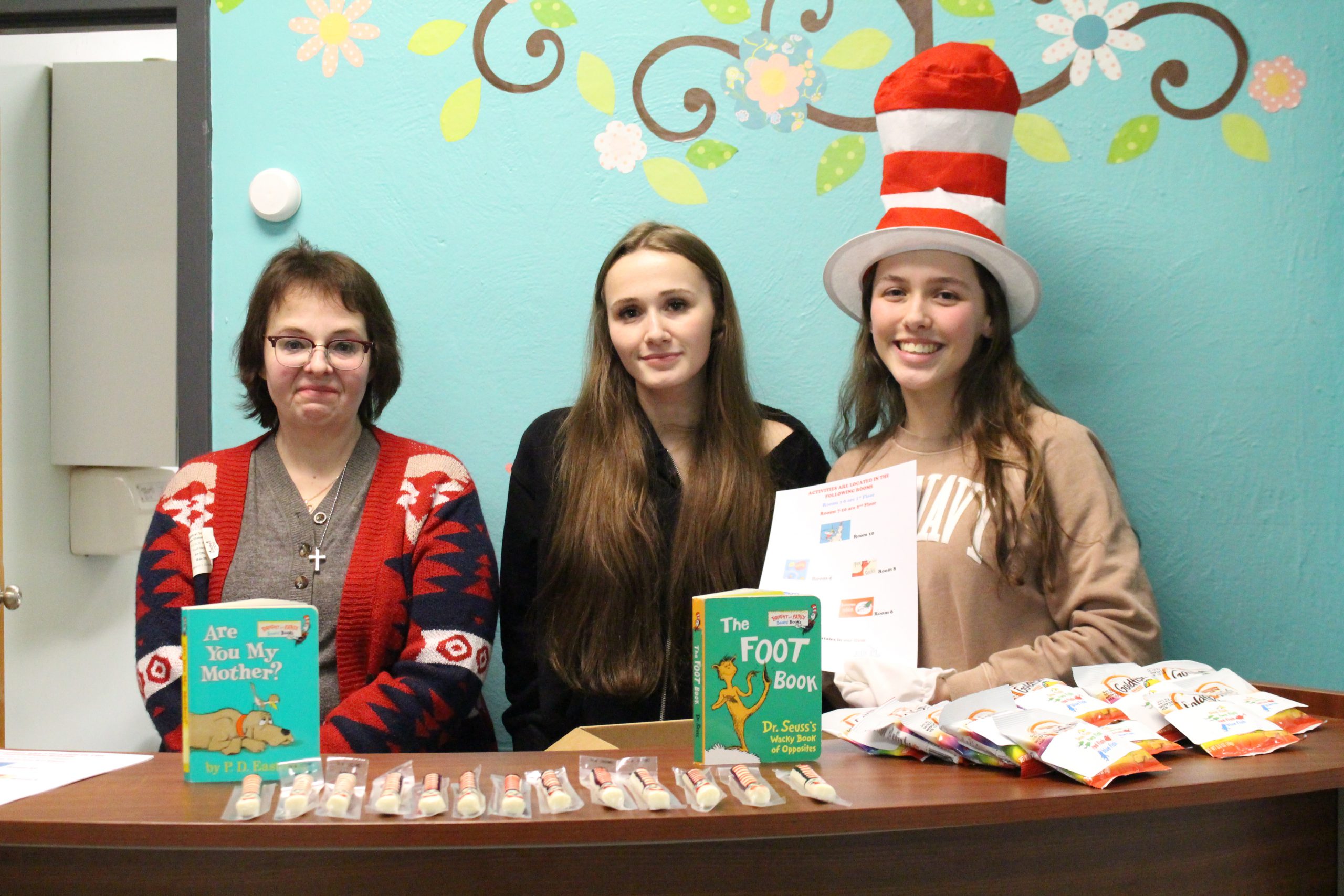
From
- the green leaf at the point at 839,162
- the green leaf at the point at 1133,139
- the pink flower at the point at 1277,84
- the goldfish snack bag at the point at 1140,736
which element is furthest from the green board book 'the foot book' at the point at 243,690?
the pink flower at the point at 1277,84

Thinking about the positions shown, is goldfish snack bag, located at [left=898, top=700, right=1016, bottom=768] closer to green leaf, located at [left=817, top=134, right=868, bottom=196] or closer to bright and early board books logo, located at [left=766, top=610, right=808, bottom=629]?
bright and early board books logo, located at [left=766, top=610, right=808, bottom=629]

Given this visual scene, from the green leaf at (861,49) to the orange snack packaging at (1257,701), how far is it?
151 centimetres

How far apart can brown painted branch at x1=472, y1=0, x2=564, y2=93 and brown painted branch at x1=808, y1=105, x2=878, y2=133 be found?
1.92ft

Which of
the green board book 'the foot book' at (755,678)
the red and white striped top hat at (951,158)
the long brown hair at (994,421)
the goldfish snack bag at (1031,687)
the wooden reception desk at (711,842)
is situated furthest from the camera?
the red and white striped top hat at (951,158)

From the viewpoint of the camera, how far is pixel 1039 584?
5.86ft

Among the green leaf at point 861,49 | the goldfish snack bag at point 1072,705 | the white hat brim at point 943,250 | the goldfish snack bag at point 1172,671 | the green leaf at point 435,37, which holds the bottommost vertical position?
the goldfish snack bag at point 1072,705

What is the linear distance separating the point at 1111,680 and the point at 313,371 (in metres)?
1.45

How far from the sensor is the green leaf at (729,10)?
2359 millimetres

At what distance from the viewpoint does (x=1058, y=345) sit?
232 centimetres

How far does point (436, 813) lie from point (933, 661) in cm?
97

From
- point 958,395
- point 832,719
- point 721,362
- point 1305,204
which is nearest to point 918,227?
point 958,395

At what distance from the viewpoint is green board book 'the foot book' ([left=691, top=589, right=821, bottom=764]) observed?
1243 mm

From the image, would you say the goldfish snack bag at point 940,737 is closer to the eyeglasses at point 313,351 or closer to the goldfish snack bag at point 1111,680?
the goldfish snack bag at point 1111,680

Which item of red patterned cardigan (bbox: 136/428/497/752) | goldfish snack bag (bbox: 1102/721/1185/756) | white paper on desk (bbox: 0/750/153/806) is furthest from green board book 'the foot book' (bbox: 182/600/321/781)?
goldfish snack bag (bbox: 1102/721/1185/756)
